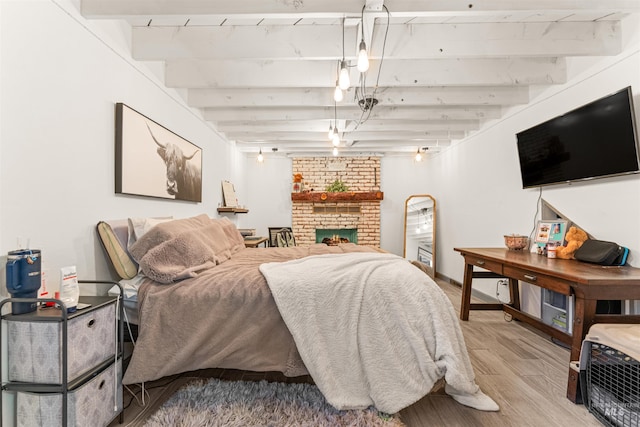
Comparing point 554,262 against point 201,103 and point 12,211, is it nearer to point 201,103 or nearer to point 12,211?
point 12,211

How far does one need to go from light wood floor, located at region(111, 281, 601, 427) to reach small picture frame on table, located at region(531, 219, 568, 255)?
79 centimetres

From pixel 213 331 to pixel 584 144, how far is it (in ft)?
9.75

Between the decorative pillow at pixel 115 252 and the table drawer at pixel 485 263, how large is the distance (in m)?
2.79

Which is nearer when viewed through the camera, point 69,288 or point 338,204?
point 69,288

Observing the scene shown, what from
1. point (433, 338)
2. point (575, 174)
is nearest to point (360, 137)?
point (575, 174)

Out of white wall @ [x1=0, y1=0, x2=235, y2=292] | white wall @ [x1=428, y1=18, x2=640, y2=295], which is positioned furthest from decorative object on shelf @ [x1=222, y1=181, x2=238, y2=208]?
white wall @ [x1=428, y1=18, x2=640, y2=295]

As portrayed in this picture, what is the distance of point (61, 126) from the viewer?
1.68 m

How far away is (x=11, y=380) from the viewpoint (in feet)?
4.22

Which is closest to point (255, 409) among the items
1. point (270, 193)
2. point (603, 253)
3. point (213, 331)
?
point (213, 331)

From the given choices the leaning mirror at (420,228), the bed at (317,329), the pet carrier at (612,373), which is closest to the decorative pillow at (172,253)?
the bed at (317,329)

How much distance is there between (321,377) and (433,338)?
622mm

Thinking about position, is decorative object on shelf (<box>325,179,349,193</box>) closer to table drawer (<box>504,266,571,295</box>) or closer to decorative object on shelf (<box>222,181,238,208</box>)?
decorative object on shelf (<box>222,181,238,208</box>)

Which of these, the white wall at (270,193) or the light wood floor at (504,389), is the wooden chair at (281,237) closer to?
the white wall at (270,193)

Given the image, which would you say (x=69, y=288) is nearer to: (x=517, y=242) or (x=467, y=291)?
(x=467, y=291)
